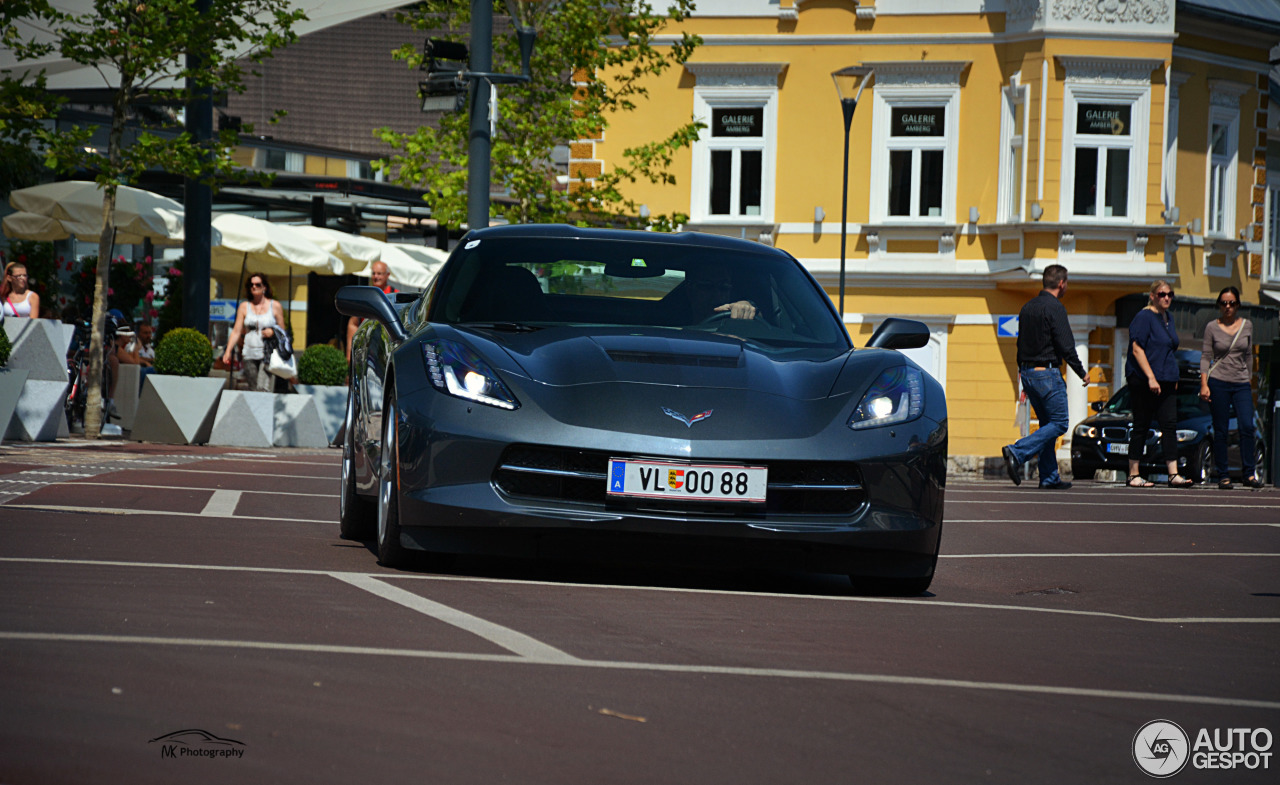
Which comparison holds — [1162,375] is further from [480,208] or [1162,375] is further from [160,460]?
[160,460]

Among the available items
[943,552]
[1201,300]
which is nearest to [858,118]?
[1201,300]

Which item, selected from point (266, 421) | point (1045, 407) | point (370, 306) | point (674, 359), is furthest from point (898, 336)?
point (266, 421)

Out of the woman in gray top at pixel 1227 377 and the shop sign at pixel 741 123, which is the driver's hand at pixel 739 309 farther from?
the shop sign at pixel 741 123

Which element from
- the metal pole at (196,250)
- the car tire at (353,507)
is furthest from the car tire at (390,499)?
the metal pole at (196,250)

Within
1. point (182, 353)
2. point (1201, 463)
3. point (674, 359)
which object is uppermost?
point (674, 359)

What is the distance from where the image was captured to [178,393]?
1775cm

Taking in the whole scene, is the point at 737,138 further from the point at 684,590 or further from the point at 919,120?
the point at 684,590

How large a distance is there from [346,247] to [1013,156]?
40.2 feet

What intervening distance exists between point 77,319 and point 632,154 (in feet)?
31.1

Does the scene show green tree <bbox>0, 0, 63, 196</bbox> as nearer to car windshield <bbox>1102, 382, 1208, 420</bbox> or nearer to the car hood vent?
the car hood vent

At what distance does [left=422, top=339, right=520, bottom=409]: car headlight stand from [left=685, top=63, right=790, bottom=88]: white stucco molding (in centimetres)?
2612

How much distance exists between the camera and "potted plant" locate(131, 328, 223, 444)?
17719mm

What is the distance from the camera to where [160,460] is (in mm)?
13742

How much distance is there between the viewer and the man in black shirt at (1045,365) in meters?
15.0
